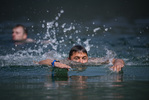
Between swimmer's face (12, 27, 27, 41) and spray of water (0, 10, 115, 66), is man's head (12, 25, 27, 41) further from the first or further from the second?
spray of water (0, 10, 115, 66)

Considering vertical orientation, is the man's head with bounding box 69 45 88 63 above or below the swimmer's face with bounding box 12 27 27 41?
below

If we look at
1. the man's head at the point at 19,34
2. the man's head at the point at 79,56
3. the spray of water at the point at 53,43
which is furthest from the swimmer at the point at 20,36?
the man's head at the point at 79,56

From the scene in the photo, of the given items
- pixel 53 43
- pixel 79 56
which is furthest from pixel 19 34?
pixel 79 56

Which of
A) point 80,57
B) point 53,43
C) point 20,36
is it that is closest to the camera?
point 80,57

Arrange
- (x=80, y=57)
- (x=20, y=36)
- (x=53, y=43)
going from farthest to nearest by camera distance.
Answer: (x=20, y=36) → (x=53, y=43) → (x=80, y=57)

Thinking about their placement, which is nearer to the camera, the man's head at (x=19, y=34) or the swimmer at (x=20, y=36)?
the swimmer at (x=20, y=36)

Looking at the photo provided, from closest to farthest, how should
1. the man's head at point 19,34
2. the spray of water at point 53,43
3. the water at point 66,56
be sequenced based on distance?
the water at point 66,56 → the spray of water at point 53,43 → the man's head at point 19,34

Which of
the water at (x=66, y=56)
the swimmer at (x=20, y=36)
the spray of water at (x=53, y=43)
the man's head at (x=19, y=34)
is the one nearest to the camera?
the water at (x=66, y=56)

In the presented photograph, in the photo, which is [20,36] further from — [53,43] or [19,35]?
[53,43]

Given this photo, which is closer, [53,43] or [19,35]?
[53,43]

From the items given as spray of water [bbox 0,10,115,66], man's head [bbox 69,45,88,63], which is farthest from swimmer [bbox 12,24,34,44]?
man's head [bbox 69,45,88,63]

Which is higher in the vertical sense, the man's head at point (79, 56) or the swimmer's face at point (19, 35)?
the swimmer's face at point (19, 35)

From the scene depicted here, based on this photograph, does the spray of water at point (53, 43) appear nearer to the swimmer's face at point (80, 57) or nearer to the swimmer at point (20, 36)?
the swimmer at point (20, 36)

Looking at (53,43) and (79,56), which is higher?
(53,43)
